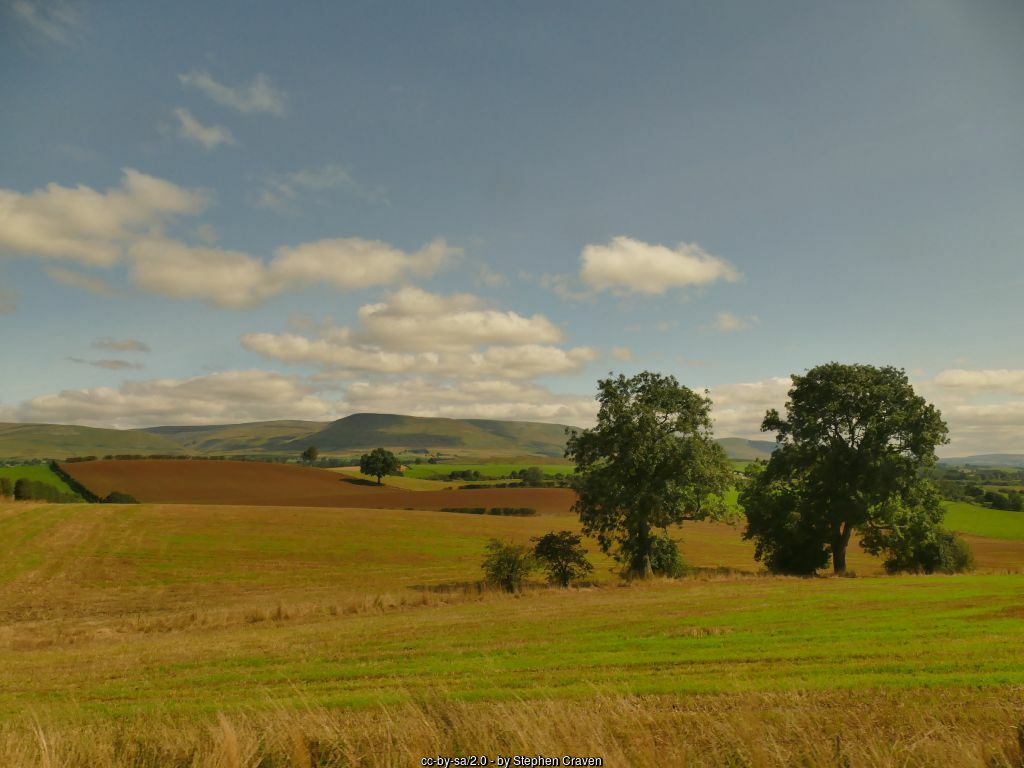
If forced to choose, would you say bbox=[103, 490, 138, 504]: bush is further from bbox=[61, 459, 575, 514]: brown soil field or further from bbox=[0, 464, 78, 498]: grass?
bbox=[0, 464, 78, 498]: grass

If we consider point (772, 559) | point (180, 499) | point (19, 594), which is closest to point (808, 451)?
point (772, 559)

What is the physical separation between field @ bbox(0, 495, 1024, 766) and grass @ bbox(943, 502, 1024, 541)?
71.0 metres

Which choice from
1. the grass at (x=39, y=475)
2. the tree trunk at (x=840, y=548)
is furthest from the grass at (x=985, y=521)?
the grass at (x=39, y=475)

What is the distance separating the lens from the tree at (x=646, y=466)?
43.7m

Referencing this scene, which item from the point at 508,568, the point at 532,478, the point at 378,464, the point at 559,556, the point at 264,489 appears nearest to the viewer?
the point at 508,568

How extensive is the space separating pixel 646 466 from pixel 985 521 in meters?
94.0

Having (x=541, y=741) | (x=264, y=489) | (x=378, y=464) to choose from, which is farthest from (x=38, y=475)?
(x=541, y=741)

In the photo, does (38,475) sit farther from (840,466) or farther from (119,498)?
(840,466)

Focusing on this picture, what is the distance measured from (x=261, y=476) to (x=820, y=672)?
13452cm

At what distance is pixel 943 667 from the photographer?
537 inches

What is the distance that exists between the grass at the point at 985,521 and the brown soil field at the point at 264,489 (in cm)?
6380

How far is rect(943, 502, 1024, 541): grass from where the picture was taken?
9350 centimetres

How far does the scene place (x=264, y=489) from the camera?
122 meters

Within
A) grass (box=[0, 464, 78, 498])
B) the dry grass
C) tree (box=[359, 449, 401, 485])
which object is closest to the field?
the dry grass
